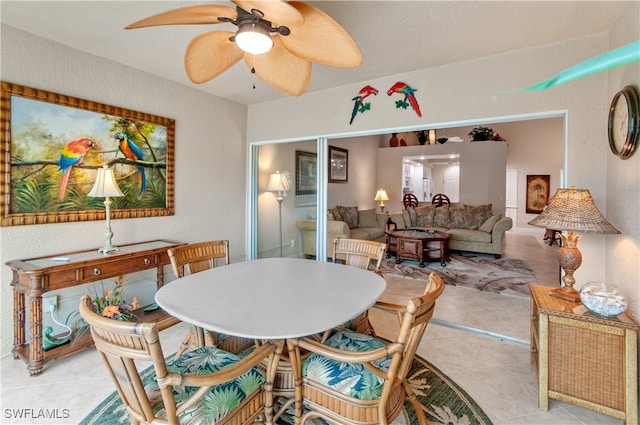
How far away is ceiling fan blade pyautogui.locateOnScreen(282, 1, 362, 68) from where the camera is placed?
1.49m

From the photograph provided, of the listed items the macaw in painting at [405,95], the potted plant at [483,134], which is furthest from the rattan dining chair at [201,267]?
the potted plant at [483,134]

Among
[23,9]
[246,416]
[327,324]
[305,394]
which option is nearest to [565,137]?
[327,324]

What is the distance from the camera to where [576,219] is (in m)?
1.94

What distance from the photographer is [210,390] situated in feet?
4.40

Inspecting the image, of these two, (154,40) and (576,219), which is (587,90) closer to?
(576,219)

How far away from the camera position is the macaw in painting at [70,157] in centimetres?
266

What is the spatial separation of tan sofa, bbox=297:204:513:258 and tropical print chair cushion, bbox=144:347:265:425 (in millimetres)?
3354

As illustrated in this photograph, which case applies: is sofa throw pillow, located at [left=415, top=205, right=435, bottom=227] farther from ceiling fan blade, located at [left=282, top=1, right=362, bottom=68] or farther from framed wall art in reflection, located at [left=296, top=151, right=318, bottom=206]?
ceiling fan blade, located at [left=282, top=1, right=362, bottom=68]

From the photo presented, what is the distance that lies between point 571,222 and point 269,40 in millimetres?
2066

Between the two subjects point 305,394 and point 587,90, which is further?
point 587,90

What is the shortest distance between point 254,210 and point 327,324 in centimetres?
324

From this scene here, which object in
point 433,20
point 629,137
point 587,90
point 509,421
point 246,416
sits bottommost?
point 509,421

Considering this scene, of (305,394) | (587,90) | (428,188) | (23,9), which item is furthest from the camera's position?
(428,188)

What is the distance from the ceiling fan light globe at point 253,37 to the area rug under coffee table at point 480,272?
3965 millimetres
